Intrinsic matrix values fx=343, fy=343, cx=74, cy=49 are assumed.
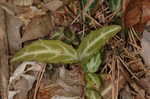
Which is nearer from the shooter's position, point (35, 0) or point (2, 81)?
point (2, 81)

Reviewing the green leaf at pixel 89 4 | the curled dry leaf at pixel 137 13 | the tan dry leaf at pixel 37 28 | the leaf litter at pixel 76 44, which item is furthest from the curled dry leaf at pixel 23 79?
the curled dry leaf at pixel 137 13

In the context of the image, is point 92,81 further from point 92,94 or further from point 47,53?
point 47,53

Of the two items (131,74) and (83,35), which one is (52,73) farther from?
(131,74)

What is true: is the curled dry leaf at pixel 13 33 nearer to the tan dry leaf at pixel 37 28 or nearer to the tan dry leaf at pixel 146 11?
the tan dry leaf at pixel 37 28

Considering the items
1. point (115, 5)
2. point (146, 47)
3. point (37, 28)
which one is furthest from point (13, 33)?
point (146, 47)

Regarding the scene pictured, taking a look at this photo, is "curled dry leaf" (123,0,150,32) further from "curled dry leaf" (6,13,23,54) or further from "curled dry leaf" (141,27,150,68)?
"curled dry leaf" (6,13,23,54)

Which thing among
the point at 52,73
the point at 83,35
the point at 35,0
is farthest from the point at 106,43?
the point at 35,0
